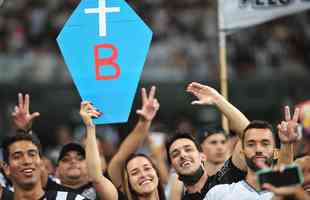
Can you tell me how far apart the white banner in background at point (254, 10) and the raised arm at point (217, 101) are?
1.80 metres

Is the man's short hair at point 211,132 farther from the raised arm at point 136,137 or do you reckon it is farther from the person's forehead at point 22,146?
the person's forehead at point 22,146

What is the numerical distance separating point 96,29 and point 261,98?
322 inches

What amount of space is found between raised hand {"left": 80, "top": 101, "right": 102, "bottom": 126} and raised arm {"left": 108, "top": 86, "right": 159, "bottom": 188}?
1.01 ft

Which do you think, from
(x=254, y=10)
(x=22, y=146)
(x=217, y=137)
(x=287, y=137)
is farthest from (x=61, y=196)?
(x=254, y=10)

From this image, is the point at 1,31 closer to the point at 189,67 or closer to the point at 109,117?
the point at 189,67

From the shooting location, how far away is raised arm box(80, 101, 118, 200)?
6949mm

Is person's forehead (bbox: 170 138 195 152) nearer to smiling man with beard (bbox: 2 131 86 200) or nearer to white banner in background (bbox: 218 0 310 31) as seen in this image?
smiling man with beard (bbox: 2 131 86 200)

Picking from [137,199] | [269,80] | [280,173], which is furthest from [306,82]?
[280,173]

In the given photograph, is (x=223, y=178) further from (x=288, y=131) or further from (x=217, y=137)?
(x=217, y=137)

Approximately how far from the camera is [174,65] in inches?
614

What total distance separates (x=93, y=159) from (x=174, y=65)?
28.5 feet

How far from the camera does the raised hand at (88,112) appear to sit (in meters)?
6.94

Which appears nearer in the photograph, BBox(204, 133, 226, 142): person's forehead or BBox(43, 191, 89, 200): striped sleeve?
BBox(43, 191, 89, 200): striped sleeve

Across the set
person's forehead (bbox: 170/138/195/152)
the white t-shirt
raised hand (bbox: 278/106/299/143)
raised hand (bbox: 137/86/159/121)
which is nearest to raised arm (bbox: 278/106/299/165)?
raised hand (bbox: 278/106/299/143)
